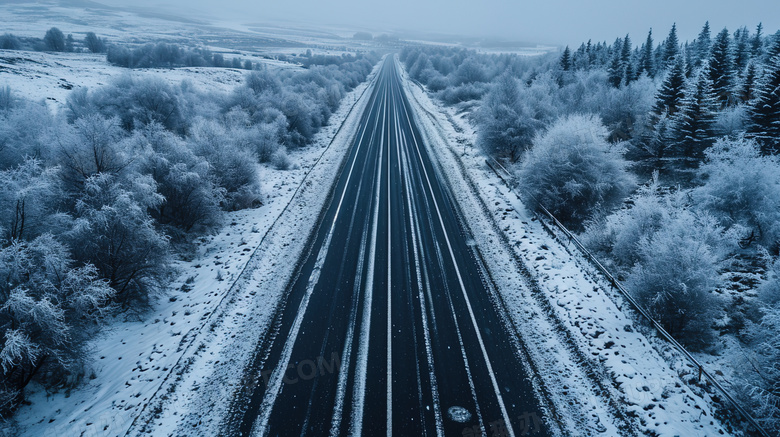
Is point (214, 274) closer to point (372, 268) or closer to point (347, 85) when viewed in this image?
point (372, 268)

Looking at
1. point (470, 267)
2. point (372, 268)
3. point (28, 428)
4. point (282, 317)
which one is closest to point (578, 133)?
point (470, 267)

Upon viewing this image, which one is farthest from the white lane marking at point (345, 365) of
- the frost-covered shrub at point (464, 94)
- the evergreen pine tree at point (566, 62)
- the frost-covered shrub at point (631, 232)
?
the evergreen pine tree at point (566, 62)

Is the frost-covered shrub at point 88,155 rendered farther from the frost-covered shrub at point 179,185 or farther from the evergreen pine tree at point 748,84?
the evergreen pine tree at point 748,84

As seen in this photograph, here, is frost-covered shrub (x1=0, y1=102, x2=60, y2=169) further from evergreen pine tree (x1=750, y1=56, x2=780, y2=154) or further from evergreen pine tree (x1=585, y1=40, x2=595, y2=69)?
evergreen pine tree (x1=585, y1=40, x2=595, y2=69)

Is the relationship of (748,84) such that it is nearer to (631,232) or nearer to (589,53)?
(631,232)

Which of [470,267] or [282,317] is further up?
[470,267]

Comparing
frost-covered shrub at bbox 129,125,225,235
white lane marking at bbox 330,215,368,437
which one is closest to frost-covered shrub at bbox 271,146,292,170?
frost-covered shrub at bbox 129,125,225,235

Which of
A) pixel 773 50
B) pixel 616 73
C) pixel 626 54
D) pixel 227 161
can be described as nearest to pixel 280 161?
pixel 227 161
